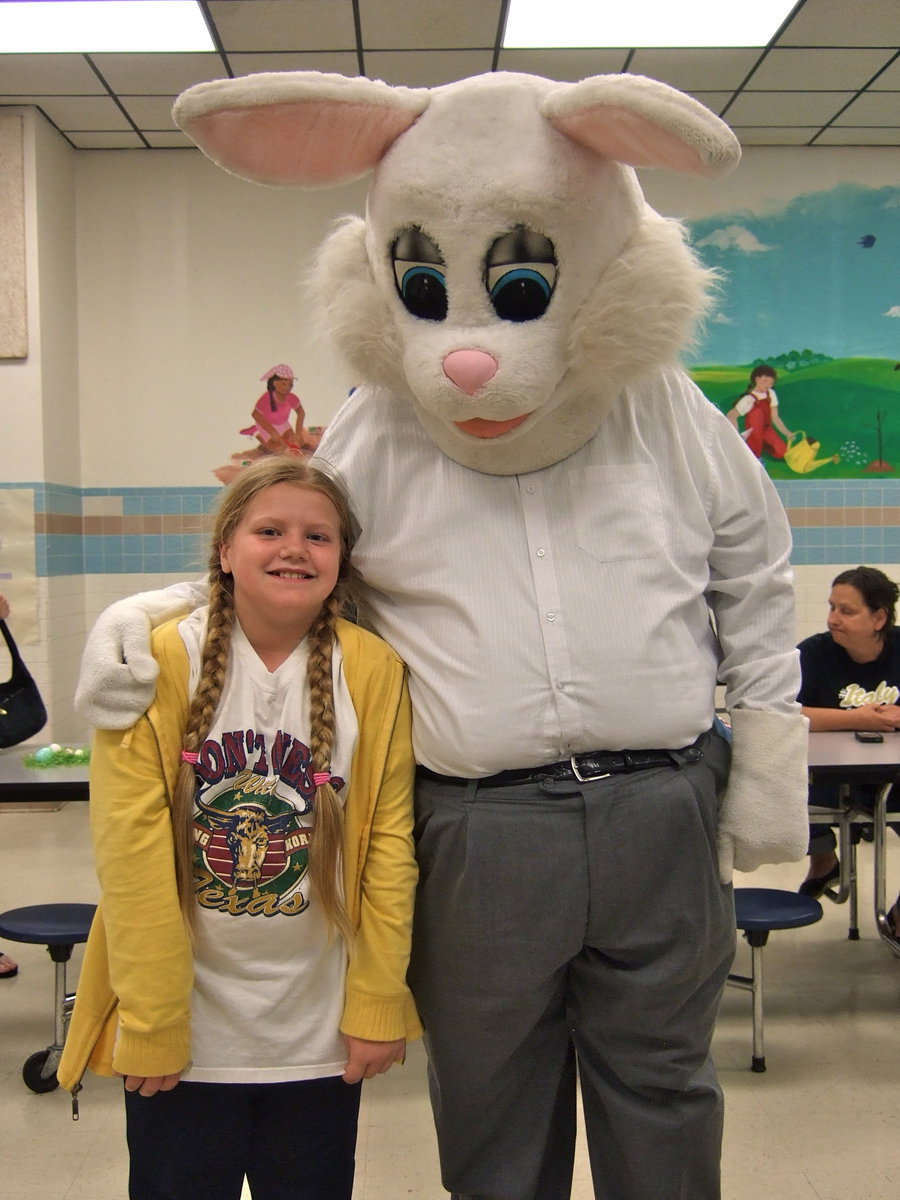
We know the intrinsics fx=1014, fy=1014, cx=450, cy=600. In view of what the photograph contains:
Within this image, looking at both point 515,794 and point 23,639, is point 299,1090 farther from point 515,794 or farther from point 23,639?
point 23,639

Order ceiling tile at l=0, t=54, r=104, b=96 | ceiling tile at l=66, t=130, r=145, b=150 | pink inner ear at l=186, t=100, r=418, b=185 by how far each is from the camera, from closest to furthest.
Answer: pink inner ear at l=186, t=100, r=418, b=185
ceiling tile at l=0, t=54, r=104, b=96
ceiling tile at l=66, t=130, r=145, b=150

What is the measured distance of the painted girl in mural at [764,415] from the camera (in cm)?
510

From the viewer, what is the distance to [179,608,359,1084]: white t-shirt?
4.19ft

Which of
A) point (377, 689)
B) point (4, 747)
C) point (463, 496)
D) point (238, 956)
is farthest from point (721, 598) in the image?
point (4, 747)

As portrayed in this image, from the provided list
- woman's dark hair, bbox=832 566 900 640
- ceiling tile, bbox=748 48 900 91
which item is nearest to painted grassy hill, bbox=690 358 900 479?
ceiling tile, bbox=748 48 900 91

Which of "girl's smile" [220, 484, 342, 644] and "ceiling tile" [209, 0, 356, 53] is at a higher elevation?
"ceiling tile" [209, 0, 356, 53]

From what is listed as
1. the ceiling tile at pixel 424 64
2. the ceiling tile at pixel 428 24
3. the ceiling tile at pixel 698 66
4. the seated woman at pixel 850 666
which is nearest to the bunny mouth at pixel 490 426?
the seated woman at pixel 850 666

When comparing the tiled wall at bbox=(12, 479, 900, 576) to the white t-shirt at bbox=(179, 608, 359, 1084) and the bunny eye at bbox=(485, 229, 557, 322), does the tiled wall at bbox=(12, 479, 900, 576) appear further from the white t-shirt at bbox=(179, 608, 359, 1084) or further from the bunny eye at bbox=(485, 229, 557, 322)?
the bunny eye at bbox=(485, 229, 557, 322)

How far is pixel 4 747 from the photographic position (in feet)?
8.87

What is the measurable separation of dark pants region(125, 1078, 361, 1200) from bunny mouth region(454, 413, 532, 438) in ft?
2.84

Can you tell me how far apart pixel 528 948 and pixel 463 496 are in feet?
1.90

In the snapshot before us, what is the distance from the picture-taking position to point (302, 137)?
4.18ft

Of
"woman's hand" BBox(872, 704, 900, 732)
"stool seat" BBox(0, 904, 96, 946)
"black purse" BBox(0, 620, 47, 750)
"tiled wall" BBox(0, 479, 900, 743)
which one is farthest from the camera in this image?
"tiled wall" BBox(0, 479, 900, 743)

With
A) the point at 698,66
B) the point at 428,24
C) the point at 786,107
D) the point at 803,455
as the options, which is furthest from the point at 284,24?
the point at 803,455
